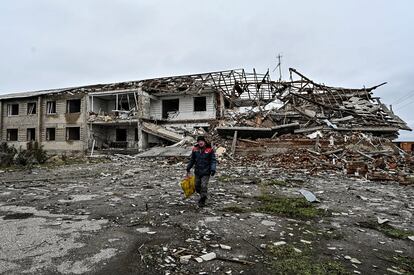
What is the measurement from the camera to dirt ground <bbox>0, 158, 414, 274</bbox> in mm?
3221

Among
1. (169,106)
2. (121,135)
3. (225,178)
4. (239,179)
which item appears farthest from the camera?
(121,135)

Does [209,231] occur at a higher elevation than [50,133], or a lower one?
lower

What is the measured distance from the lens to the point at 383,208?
597 centimetres

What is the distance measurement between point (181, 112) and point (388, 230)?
19.1 meters

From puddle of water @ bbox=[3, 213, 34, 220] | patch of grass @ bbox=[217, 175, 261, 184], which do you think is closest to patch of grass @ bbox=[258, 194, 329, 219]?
patch of grass @ bbox=[217, 175, 261, 184]

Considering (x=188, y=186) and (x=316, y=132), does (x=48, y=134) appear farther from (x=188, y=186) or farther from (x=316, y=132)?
Answer: (x=188, y=186)

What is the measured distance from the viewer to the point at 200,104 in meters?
22.6

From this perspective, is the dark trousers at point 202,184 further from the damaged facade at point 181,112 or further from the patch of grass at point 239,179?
the damaged facade at point 181,112

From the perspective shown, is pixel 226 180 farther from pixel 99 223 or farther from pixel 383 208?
pixel 99 223

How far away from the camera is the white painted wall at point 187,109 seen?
21.8 meters

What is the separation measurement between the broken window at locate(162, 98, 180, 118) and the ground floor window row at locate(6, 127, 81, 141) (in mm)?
7484

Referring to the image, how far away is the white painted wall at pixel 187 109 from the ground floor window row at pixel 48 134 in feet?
22.3

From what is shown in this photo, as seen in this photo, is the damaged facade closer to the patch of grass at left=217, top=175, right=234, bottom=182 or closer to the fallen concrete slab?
the fallen concrete slab

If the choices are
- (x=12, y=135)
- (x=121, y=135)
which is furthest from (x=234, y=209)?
(x=12, y=135)
